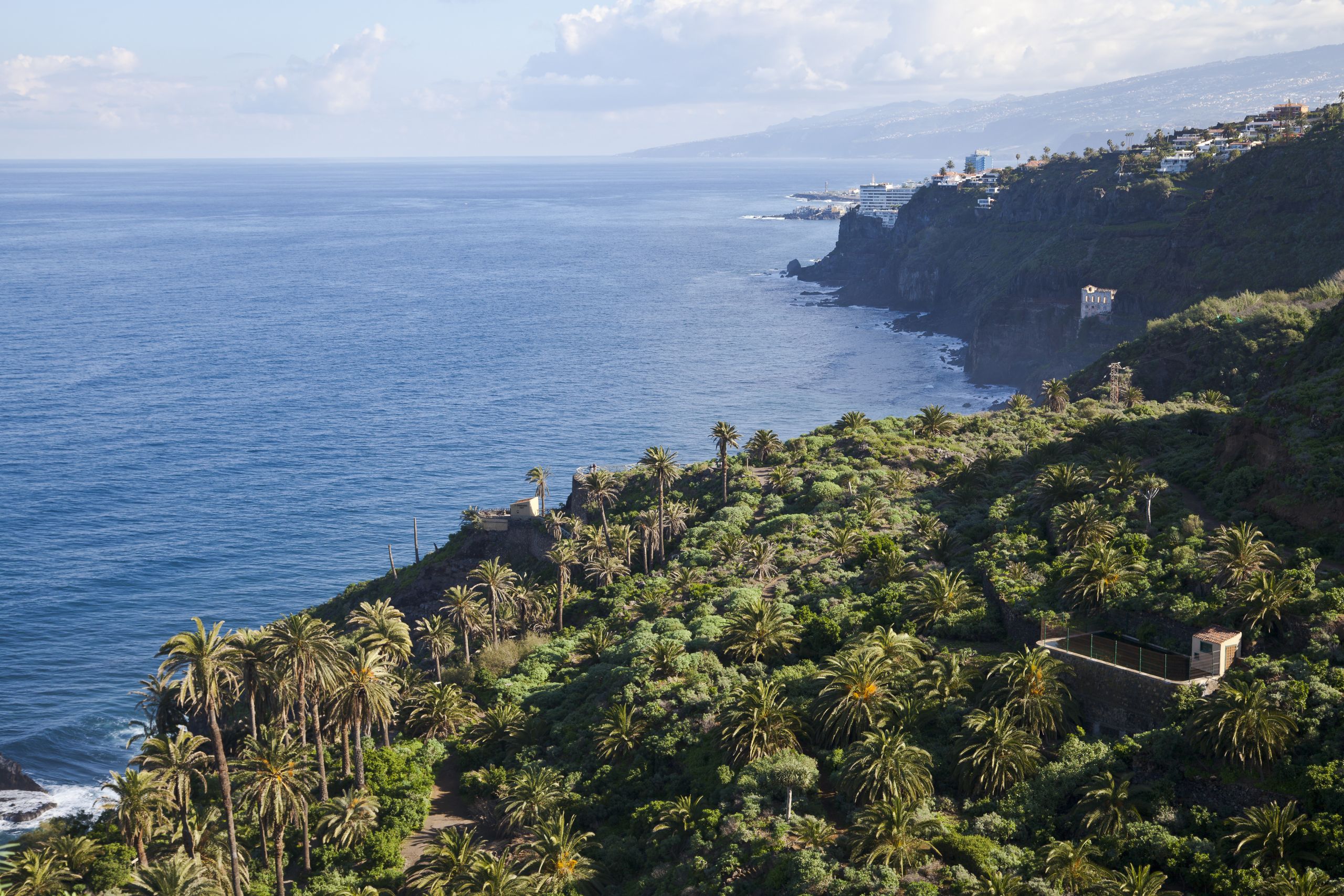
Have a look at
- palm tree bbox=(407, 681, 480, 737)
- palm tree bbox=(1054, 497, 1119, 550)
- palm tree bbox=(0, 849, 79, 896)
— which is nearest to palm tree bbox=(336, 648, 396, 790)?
palm tree bbox=(407, 681, 480, 737)

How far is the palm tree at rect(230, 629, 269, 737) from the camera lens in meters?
43.8

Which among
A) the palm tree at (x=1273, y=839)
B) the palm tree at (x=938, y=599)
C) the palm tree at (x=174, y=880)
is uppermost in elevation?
the palm tree at (x=938, y=599)

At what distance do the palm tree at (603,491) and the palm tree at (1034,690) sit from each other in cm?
3780

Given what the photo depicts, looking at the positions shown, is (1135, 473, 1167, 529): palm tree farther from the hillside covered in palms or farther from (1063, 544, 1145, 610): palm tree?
(1063, 544, 1145, 610): palm tree

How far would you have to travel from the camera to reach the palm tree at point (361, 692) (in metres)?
46.3

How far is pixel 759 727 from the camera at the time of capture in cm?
4578

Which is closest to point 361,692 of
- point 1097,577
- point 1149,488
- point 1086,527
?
point 1097,577

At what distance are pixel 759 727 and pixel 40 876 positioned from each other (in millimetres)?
27808

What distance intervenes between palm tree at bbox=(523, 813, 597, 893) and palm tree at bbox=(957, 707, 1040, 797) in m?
14.7

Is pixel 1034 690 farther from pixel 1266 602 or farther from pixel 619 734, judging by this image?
pixel 619 734

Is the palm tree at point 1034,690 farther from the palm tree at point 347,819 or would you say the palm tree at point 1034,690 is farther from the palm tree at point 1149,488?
the palm tree at point 347,819

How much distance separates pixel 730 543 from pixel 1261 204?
10172 cm

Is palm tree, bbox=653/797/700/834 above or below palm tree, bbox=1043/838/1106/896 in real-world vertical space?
below

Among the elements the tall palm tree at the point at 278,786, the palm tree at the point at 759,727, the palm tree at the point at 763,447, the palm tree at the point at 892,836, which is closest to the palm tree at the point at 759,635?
the palm tree at the point at 759,727
